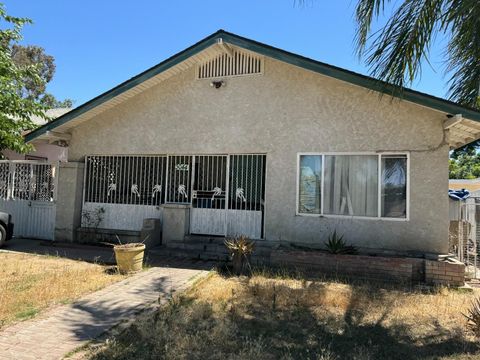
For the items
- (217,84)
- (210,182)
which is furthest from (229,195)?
(217,84)

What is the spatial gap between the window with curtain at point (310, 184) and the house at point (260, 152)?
1.0 inches

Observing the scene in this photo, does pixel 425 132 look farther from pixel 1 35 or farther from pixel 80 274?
pixel 1 35

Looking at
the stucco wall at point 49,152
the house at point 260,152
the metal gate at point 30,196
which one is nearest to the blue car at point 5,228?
the metal gate at point 30,196

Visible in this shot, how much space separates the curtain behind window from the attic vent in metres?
3.11

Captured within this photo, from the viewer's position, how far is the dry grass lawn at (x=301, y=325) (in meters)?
4.46

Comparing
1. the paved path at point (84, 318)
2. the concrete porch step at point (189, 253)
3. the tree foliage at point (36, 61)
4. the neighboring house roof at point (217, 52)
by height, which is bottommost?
the paved path at point (84, 318)

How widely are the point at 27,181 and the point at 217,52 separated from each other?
7537 millimetres

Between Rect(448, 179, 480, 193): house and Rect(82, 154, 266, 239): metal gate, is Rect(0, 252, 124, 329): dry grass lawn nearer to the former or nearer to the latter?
Rect(82, 154, 266, 239): metal gate

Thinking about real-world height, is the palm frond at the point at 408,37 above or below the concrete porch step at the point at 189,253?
above

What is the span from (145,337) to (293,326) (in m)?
2.02

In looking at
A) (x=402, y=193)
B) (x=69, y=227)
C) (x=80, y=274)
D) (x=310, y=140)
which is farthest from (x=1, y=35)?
(x=402, y=193)

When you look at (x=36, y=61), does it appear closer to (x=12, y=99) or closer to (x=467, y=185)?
(x=12, y=99)

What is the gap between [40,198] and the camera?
479 inches

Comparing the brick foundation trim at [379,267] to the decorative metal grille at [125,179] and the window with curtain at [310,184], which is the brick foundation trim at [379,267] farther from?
the decorative metal grille at [125,179]
